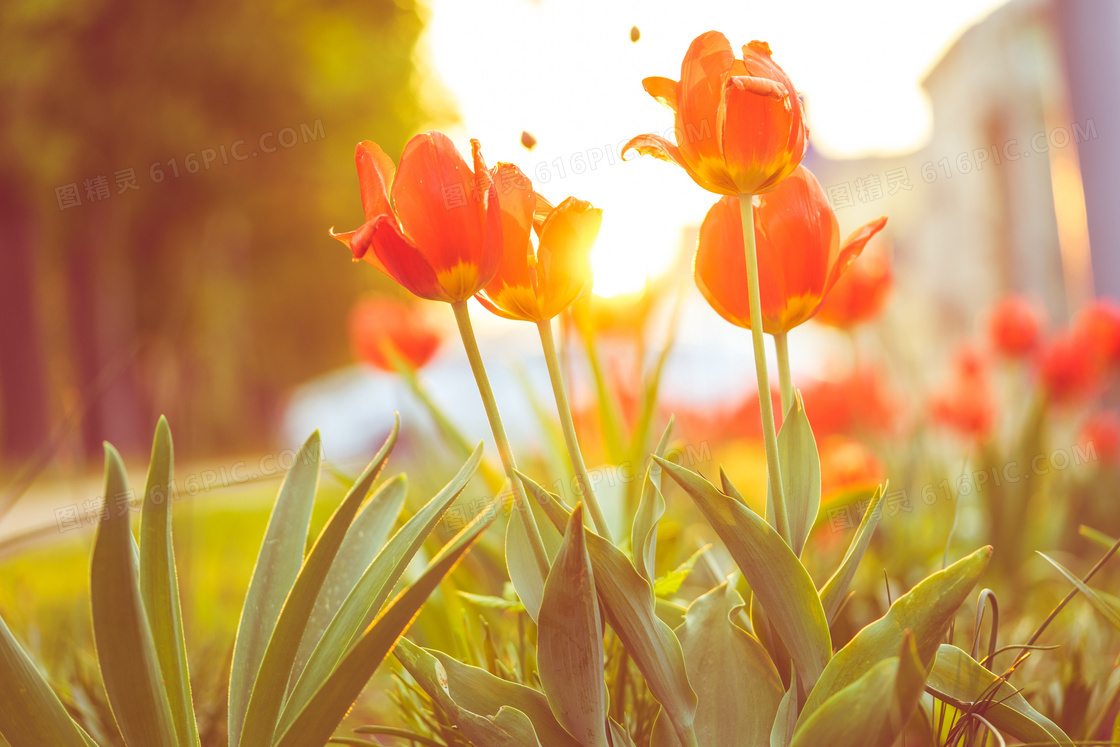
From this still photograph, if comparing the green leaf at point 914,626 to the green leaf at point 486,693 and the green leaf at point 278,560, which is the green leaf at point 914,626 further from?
the green leaf at point 278,560

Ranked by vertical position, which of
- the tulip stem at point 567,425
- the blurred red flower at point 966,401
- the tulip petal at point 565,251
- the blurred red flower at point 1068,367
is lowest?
the blurred red flower at point 966,401

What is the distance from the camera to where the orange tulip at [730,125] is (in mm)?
618

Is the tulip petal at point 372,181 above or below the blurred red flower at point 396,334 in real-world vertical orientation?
above

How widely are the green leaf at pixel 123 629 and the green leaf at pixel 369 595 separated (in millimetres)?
106

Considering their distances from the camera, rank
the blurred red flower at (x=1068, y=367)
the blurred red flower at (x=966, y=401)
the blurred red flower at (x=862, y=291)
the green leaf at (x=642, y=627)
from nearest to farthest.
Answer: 1. the green leaf at (x=642, y=627)
2. the blurred red flower at (x=862, y=291)
3. the blurred red flower at (x=1068, y=367)
4. the blurred red flower at (x=966, y=401)

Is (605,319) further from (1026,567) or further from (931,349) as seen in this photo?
(931,349)

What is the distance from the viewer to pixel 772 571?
61 centimetres

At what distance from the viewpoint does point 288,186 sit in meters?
10.6

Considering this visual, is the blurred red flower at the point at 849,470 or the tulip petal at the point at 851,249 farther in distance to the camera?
the blurred red flower at the point at 849,470

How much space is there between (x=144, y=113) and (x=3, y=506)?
800 centimetres

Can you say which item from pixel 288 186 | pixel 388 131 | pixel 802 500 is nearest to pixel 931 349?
pixel 388 131

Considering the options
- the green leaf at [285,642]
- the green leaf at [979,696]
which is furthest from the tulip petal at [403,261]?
the green leaf at [979,696]

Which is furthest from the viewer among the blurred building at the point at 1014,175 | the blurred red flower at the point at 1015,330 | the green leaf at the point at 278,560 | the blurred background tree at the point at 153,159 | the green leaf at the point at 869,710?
the blurred background tree at the point at 153,159

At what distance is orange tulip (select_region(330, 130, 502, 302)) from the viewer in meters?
0.63
